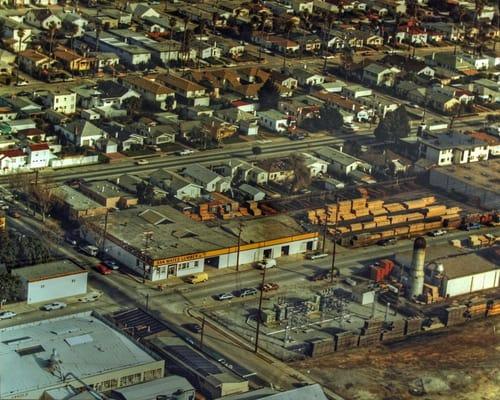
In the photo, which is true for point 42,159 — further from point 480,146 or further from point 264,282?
point 480,146

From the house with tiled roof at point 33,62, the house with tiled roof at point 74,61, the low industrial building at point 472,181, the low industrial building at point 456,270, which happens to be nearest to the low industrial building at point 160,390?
the low industrial building at point 456,270

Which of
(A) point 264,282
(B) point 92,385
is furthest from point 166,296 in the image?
(B) point 92,385

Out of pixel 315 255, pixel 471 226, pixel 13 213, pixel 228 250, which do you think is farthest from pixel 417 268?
pixel 13 213

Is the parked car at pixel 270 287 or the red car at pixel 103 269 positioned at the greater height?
the red car at pixel 103 269

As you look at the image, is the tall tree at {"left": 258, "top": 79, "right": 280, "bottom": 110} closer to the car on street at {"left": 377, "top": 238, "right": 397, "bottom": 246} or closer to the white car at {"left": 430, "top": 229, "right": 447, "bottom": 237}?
the white car at {"left": 430, "top": 229, "right": 447, "bottom": 237}

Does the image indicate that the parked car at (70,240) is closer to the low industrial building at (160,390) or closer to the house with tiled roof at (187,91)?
the low industrial building at (160,390)

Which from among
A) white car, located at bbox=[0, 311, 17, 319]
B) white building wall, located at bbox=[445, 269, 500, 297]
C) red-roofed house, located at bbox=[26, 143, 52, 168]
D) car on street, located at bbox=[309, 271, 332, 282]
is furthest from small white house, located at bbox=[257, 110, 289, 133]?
white car, located at bbox=[0, 311, 17, 319]
